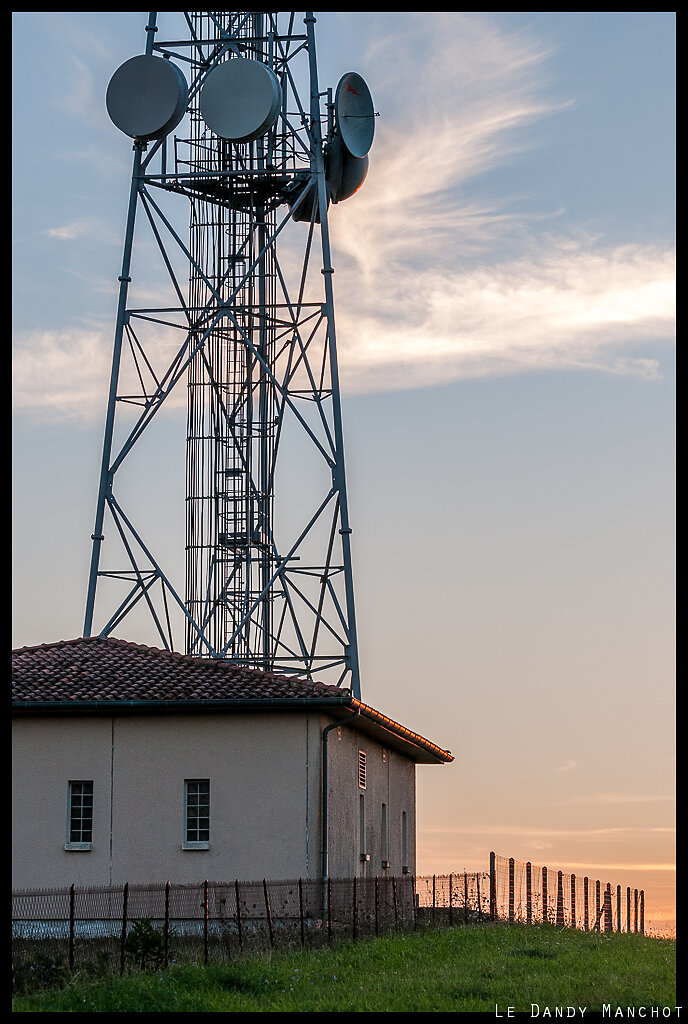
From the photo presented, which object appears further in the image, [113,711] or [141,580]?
[141,580]

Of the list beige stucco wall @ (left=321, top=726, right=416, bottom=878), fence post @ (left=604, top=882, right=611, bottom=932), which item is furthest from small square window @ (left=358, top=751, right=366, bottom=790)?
fence post @ (left=604, top=882, right=611, bottom=932)

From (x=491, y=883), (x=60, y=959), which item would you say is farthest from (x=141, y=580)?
(x=491, y=883)

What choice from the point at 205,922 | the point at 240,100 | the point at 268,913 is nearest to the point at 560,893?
the point at 268,913

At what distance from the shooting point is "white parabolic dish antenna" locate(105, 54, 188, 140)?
3183cm

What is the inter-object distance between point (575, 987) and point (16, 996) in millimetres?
8144

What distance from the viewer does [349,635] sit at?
102 feet

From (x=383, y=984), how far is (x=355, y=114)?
2014 centimetres

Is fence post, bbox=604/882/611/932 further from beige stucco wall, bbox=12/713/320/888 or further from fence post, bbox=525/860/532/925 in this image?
beige stucco wall, bbox=12/713/320/888

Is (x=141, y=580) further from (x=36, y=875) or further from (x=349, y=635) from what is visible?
(x=36, y=875)

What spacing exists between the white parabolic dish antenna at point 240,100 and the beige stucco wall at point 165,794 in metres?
12.4

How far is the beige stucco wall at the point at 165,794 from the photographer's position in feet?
90.3

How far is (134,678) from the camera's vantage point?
29000mm

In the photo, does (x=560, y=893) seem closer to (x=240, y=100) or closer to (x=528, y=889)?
(x=528, y=889)
